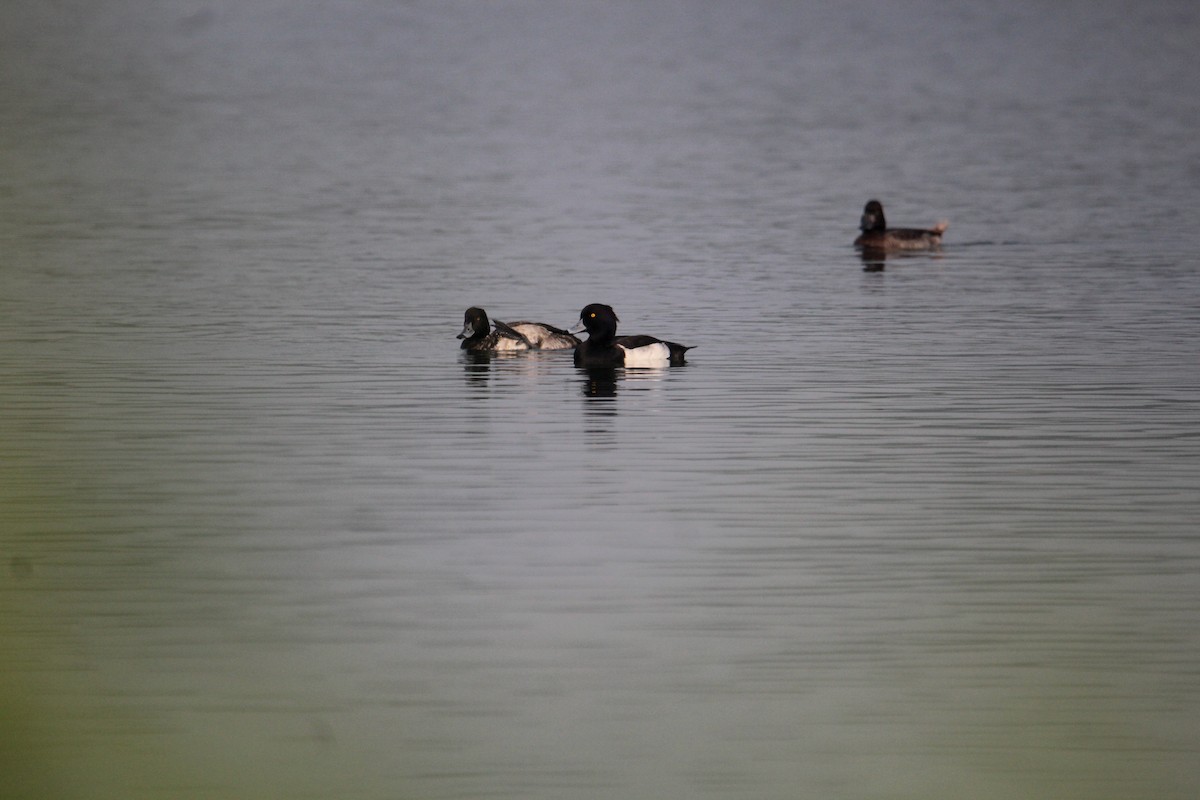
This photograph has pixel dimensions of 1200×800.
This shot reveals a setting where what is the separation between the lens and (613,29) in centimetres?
10888

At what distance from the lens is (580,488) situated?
44.7 feet

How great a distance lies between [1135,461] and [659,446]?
3423mm

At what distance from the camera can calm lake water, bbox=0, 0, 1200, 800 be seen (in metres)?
7.94

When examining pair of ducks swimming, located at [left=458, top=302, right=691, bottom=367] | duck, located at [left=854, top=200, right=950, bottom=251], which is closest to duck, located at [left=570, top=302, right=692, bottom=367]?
pair of ducks swimming, located at [left=458, top=302, right=691, bottom=367]

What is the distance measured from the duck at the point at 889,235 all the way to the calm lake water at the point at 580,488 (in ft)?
1.84

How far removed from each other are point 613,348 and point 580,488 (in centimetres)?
582

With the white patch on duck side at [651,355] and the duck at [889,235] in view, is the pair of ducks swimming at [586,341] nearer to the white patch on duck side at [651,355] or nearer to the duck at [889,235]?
the white patch on duck side at [651,355]

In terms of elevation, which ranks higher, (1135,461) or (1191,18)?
(1191,18)

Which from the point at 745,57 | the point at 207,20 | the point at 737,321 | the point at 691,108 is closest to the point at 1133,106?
the point at 691,108

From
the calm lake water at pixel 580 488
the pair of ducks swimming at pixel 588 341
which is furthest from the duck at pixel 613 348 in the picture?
the calm lake water at pixel 580 488

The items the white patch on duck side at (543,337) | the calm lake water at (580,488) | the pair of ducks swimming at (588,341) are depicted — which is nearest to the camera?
the calm lake water at (580,488)

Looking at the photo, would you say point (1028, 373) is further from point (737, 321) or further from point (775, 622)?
point (775, 622)

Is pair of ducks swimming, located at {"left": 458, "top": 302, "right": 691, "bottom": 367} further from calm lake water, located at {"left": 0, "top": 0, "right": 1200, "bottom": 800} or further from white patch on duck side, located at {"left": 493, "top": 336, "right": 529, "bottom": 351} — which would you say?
calm lake water, located at {"left": 0, "top": 0, "right": 1200, "bottom": 800}

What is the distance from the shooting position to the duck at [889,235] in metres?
28.8
